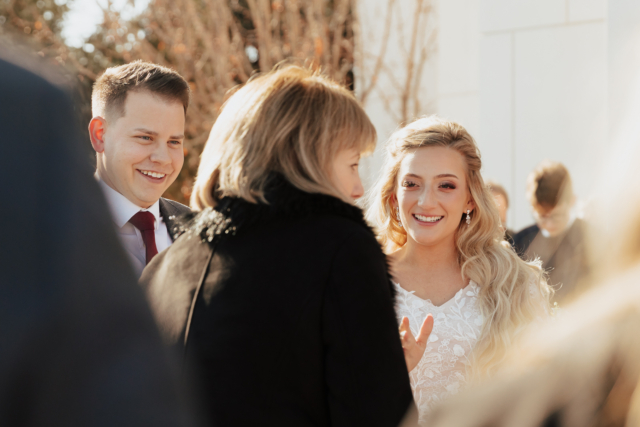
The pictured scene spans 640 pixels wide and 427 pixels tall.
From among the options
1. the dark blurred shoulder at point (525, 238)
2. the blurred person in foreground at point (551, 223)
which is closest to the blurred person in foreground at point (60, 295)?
the blurred person in foreground at point (551, 223)

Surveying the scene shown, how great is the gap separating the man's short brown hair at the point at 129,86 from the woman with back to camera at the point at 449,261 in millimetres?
1079

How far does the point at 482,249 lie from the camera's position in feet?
10.1

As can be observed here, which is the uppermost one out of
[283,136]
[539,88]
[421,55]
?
[421,55]

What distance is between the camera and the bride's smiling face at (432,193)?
9.78 feet

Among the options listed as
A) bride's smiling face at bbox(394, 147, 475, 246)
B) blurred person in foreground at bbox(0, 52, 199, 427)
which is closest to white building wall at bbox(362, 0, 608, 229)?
bride's smiling face at bbox(394, 147, 475, 246)

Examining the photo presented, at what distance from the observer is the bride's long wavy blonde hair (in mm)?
2764

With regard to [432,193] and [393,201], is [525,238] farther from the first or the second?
[432,193]

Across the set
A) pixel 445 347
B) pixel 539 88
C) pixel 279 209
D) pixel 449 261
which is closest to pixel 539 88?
pixel 539 88

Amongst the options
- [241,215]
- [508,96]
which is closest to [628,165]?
[241,215]

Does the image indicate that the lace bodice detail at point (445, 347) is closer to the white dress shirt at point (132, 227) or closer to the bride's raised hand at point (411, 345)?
the bride's raised hand at point (411, 345)

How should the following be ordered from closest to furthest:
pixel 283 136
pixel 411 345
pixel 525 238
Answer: pixel 283 136, pixel 411 345, pixel 525 238

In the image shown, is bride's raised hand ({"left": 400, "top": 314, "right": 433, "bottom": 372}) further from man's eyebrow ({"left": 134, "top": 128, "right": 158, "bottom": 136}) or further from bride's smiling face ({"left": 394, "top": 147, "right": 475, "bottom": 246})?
man's eyebrow ({"left": 134, "top": 128, "right": 158, "bottom": 136})

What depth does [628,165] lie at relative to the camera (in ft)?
2.67

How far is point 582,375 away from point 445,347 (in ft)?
6.96
